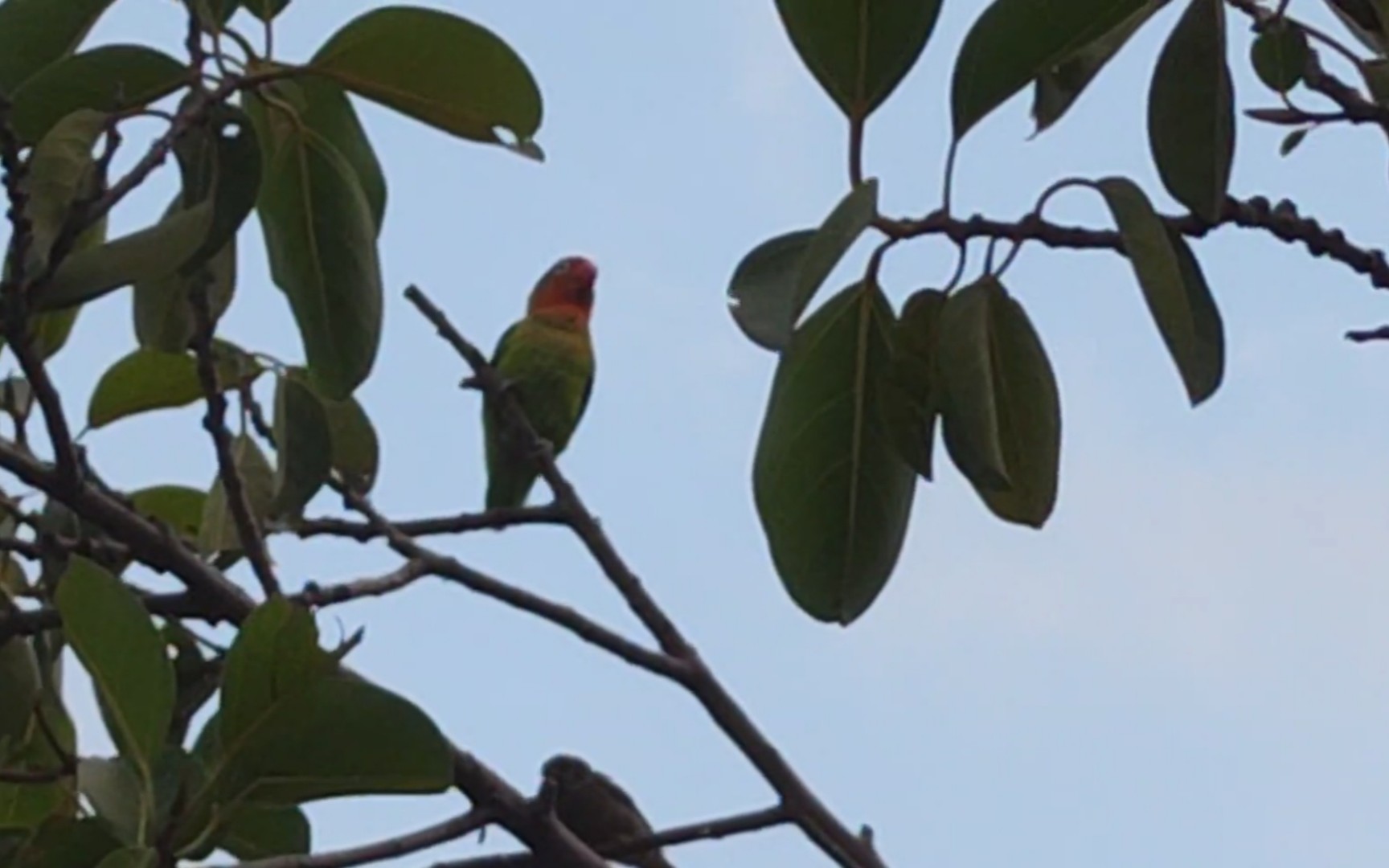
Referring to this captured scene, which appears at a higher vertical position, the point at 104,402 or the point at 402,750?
the point at 104,402

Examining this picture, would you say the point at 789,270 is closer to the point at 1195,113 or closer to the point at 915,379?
the point at 915,379

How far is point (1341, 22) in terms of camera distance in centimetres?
140

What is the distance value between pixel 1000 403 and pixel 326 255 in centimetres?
43

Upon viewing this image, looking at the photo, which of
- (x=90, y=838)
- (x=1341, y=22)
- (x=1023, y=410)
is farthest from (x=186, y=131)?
(x=1341, y=22)

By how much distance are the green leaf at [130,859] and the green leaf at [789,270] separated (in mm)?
383

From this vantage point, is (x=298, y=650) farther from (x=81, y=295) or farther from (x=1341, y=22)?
(x=1341, y=22)

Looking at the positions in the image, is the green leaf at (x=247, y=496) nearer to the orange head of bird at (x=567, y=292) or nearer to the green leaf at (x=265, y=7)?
the green leaf at (x=265, y=7)

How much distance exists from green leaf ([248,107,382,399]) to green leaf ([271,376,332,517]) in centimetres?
12

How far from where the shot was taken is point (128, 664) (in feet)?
3.60

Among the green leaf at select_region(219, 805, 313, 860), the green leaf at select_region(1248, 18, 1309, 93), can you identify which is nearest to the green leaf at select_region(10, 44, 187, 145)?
the green leaf at select_region(219, 805, 313, 860)

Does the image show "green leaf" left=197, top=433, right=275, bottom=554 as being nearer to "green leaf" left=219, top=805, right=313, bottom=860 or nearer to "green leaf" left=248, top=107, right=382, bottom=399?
"green leaf" left=248, top=107, right=382, bottom=399

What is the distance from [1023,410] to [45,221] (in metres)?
0.54

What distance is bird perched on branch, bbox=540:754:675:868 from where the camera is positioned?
1.33m

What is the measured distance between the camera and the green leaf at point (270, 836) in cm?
123
